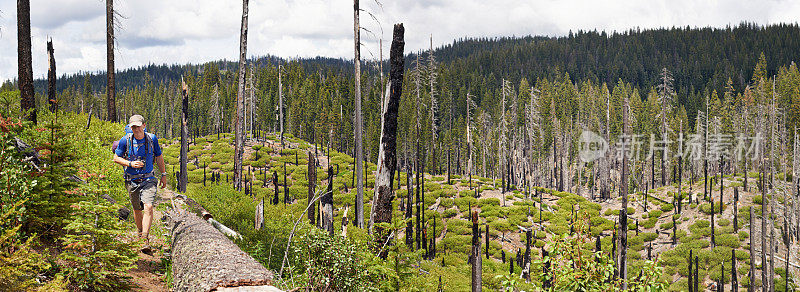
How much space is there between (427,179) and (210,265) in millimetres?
51622

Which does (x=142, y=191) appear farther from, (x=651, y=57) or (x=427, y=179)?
(x=651, y=57)

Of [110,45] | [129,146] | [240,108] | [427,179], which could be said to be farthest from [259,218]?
[427,179]

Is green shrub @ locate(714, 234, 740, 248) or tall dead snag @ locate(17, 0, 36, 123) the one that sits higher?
tall dead snag @ locate(17, 0, 36, 123)

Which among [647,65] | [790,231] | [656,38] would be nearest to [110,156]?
[790,231]

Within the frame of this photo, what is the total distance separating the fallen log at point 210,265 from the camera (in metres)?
4.82

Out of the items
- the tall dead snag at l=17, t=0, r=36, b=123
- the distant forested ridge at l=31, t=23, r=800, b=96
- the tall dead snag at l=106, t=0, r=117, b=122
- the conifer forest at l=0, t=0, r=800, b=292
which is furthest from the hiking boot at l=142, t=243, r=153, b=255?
the distant forested ridge at l=31, t=23, r=800, b=96

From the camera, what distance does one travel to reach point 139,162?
21.3ft

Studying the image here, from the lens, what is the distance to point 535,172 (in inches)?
3155

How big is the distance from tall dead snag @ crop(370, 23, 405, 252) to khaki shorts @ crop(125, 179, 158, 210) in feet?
13.5

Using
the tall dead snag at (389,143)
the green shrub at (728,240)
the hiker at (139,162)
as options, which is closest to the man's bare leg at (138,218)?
the hiker at (139,162)

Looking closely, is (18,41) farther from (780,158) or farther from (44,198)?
(780,158)

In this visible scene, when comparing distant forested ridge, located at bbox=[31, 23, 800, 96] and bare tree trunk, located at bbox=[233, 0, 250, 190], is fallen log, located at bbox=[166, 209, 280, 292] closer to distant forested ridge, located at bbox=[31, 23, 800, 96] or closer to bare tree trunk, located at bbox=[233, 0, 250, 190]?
bare tree trunk, located at bbox=[233, 0, 250, 190]

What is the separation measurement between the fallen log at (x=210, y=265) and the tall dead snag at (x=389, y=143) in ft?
11.1

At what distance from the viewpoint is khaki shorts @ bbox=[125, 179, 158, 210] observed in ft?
22.3
